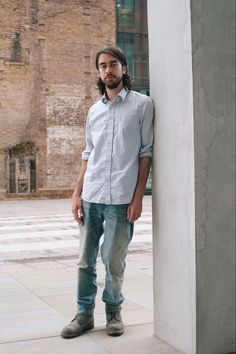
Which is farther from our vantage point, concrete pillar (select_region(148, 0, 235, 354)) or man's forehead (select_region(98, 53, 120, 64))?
man's forehead (select_region(98, 53, 120, 64))

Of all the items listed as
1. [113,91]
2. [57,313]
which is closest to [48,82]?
[57,313]

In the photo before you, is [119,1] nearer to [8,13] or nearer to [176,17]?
[8,13]

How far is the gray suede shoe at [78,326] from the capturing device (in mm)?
3861

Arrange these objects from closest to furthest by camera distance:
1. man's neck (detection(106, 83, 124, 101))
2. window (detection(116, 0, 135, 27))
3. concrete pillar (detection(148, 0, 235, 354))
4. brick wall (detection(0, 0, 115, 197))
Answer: concrete pillar (detection(148, 0, 235, 354)) → man's neck (detection(106, 83, 124, 101)) → brick wall (detection(0, 0, 115, 197)) → window (detection(116, 0, 135, 27))

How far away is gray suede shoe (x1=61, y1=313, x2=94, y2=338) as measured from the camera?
386 cm

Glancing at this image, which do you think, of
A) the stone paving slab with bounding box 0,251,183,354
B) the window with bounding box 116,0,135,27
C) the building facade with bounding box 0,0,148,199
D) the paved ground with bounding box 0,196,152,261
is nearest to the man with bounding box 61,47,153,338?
the stone paving slab with bounding box 0,251,183,354

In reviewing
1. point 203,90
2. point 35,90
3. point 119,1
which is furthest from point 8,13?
point 203,90

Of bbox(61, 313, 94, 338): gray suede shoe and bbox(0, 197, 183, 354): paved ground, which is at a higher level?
bbox(61, 313, 94, 338): gray suede shoe

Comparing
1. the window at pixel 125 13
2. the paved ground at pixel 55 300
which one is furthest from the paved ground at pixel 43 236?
the window at pixel 125 13

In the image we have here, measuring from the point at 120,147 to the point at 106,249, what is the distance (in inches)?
29.3

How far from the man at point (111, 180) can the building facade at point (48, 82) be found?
19.8 m

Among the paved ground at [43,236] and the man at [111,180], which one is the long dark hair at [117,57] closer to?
the man at [111,180]

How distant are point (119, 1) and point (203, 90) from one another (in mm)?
23886

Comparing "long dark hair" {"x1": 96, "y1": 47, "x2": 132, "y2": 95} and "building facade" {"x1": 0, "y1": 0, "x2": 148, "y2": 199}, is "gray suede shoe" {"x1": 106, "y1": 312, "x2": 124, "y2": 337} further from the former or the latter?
"building facade" {"x1": 0, "y1": 0, "x2": 148, "y2": 199}
